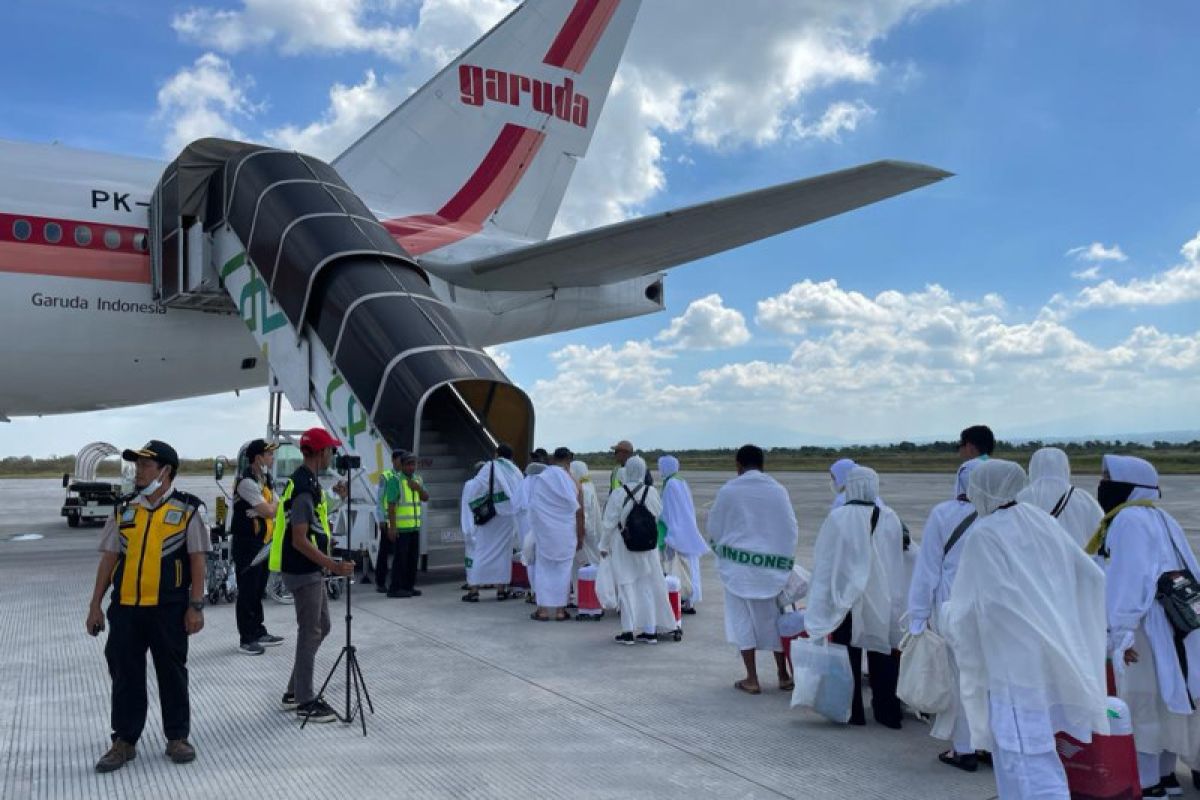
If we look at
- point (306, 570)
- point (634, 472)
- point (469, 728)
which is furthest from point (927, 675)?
point (306, 570)

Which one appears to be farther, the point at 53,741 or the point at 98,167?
the point at 98,167

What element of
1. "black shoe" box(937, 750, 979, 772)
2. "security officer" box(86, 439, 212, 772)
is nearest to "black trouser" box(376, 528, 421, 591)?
"security officer" box(86, 439, 212, 772)

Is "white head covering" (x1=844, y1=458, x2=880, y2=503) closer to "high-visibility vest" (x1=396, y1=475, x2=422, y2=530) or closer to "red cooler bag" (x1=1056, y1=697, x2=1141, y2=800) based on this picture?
"red cooler bag" (x1=1056, y1=697, x2=1141, y2=800)

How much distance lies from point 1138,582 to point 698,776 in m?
2.31

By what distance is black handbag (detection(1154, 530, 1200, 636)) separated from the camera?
13.6 ft

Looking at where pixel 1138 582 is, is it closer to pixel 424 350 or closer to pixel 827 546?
pixel 827 546

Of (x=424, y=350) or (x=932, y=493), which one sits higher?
(x=424, y=350)

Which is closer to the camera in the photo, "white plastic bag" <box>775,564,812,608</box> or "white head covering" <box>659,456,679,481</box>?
"white plastic bag" <box>775,564,812,608</box>

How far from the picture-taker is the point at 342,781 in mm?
4395

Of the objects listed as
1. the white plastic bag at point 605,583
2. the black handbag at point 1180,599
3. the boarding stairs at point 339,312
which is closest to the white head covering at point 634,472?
the white plastic bag at point 605,583

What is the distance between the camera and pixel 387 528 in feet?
32.7

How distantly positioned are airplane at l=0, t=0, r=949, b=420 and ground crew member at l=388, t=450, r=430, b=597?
216 inches

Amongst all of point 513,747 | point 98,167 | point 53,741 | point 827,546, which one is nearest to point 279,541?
point 53,741

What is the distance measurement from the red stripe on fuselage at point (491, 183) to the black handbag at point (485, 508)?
389 inches
